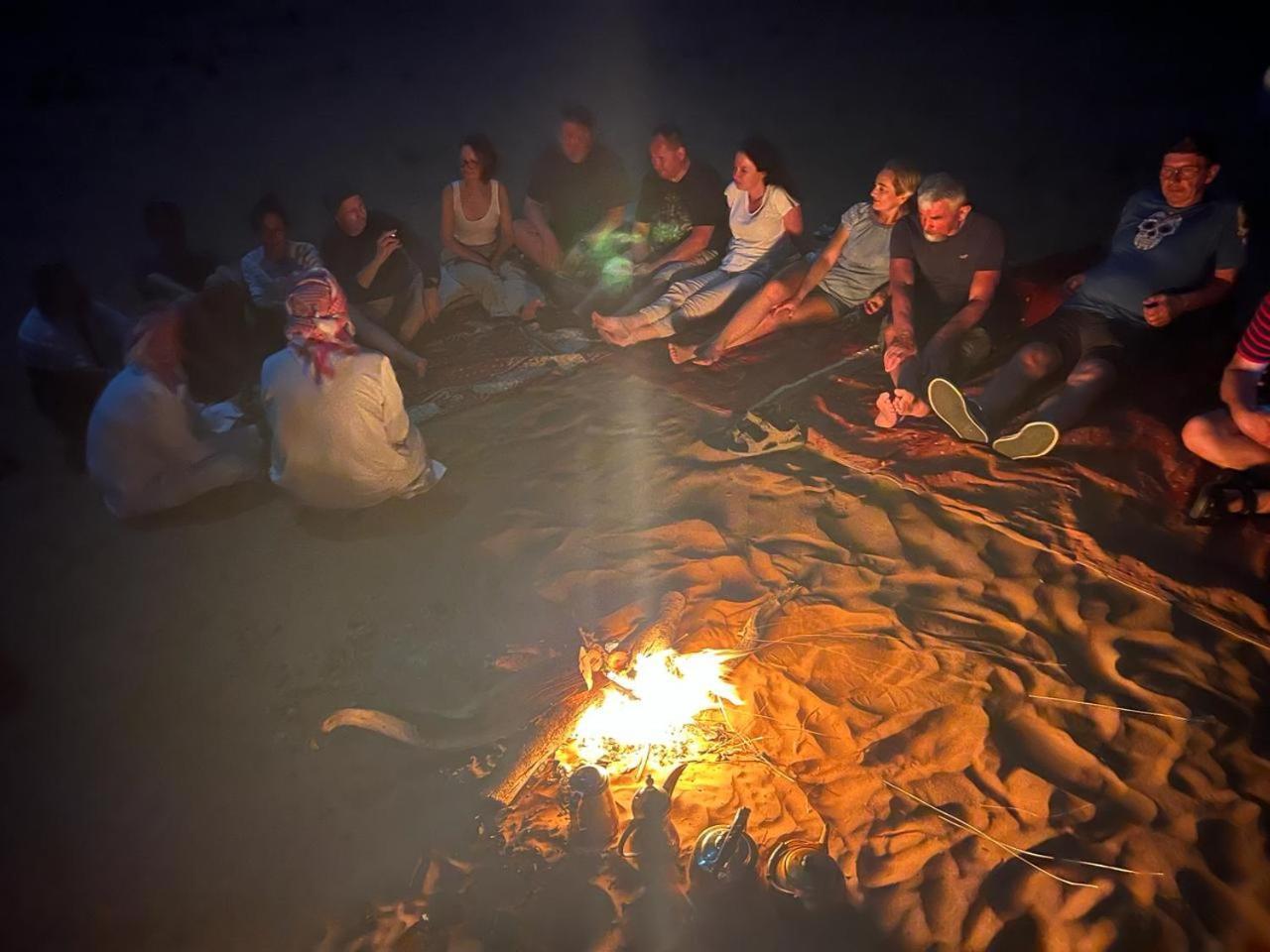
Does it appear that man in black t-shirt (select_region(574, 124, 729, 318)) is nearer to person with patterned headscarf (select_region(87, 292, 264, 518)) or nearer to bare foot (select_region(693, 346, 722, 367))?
bare foot (select_region(693, 346, 722, 367))

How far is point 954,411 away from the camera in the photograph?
14.5 ft

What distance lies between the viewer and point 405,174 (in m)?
8.77

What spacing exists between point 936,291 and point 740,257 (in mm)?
1509

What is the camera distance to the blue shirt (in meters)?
4.18

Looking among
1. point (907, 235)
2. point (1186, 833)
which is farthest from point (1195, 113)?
point (1186, 833)

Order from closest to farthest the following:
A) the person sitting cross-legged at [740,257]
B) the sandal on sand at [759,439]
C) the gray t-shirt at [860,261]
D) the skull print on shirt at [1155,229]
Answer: the skull print on shirt at [1155,229] < the sandal on sand at [759,439] < the gray t-shirt at [860,261] < the person sitting cross-legged at [740,257]

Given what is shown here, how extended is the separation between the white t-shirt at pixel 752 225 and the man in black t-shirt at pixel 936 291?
0.94 meters

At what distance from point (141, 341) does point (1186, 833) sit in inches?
216

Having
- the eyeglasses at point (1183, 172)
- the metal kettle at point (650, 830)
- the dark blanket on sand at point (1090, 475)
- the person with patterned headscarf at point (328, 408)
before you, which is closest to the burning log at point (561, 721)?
the metal kettle at point (650, 830)

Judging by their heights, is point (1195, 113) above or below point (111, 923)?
above

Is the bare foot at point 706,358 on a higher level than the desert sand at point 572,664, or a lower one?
higher

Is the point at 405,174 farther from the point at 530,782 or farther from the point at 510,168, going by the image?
the point at 530,782

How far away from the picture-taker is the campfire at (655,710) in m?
3.49

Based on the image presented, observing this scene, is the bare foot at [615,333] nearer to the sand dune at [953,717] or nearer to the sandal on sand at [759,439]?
the sandal on sand at [759,439]
